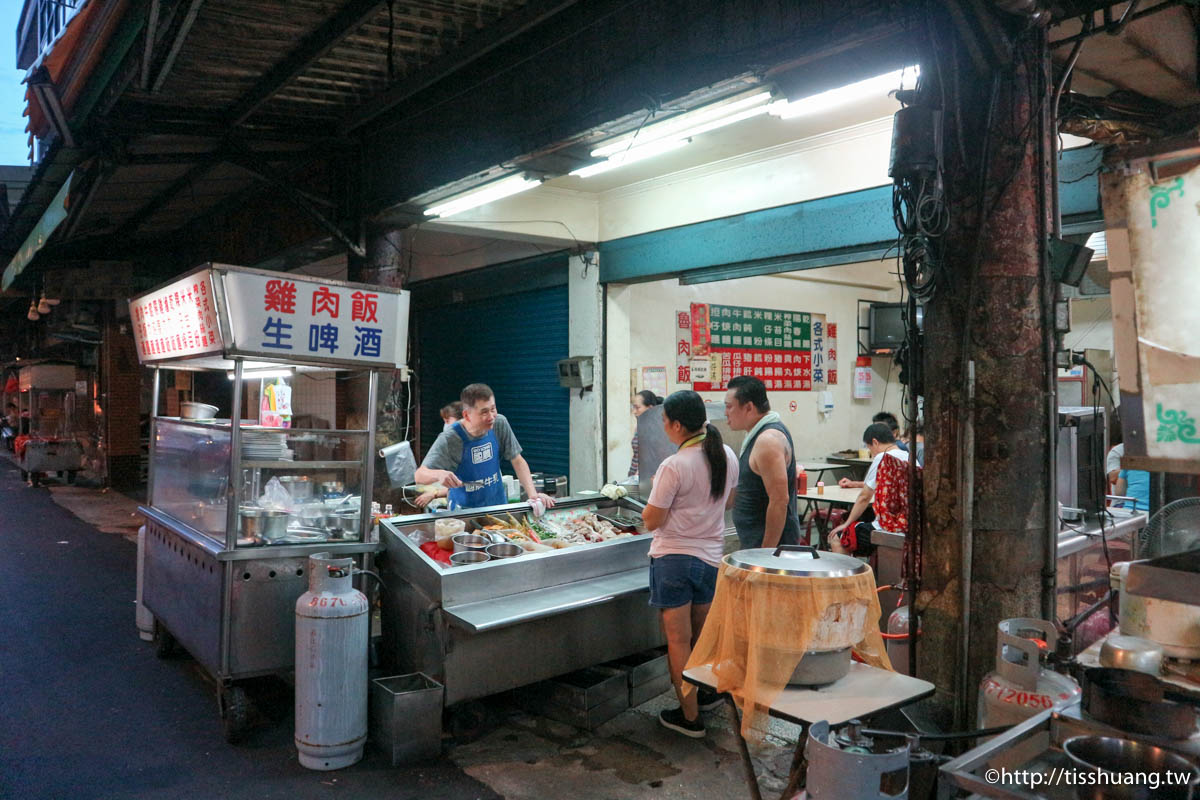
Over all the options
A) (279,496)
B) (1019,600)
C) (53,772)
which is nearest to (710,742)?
(1019,600)

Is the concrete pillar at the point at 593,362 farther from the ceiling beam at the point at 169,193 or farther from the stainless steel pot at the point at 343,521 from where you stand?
→ the stainless steel pot at the point at 343,521

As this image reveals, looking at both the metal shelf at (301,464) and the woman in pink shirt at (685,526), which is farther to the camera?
the metal shelf at (301,464)

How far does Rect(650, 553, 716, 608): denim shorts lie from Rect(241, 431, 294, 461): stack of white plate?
248 cm

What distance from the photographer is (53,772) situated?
4.14 meters

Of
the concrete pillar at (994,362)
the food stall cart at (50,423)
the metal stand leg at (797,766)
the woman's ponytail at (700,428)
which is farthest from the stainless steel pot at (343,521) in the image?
the food stall cart at (50,423)

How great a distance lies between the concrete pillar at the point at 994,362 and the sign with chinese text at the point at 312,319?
10.7ft

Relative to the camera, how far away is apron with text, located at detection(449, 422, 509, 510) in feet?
20.9

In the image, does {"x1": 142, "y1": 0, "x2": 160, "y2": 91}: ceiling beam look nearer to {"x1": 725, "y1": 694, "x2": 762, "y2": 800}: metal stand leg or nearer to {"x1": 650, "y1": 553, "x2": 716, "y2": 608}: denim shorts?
{"x1": 650, "y1": 553, "x2": 716, "y2": 608}: denim shorts

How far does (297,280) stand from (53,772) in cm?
293

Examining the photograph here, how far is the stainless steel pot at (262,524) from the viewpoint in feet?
15.7

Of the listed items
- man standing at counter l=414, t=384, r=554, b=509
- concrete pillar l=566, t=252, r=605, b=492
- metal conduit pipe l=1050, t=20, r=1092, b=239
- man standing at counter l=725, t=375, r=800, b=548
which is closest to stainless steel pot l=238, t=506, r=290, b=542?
man standing at counter l=414, t=384, r=554, b=509

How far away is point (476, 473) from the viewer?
21.0 ft

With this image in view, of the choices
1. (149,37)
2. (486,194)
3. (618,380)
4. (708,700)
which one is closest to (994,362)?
(708,700)

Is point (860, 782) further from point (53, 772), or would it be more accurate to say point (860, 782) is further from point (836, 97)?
point (53, 772)
